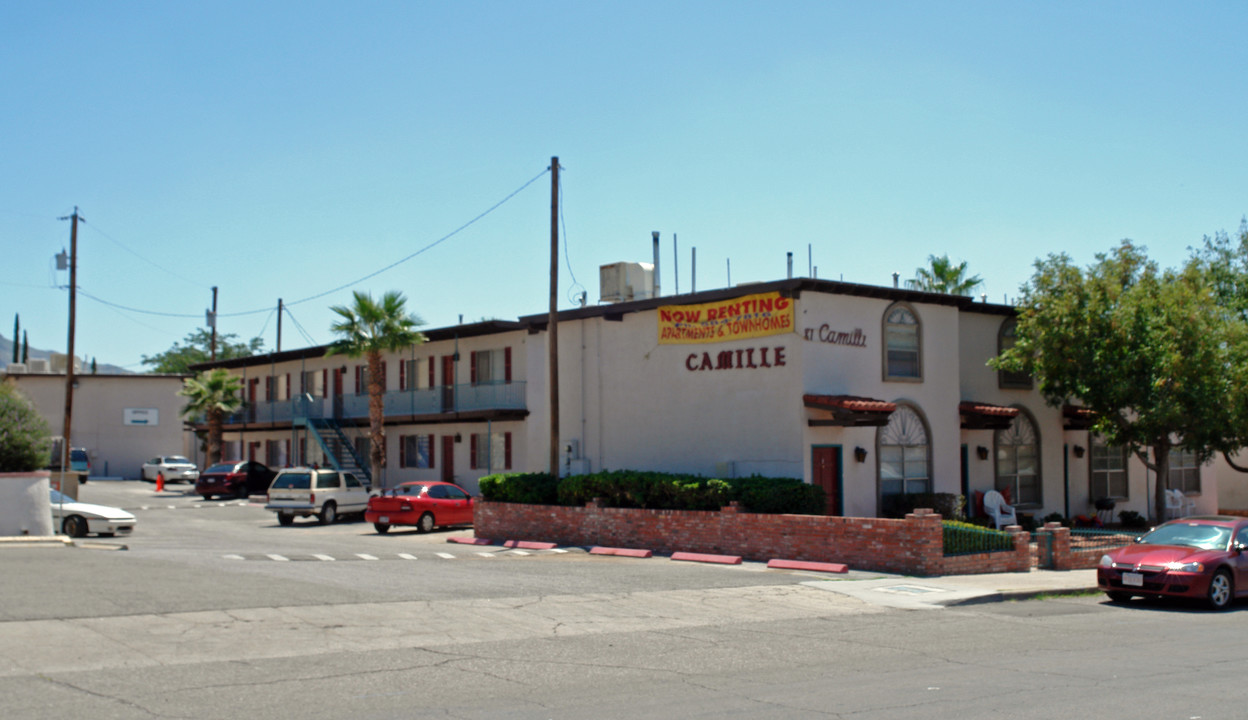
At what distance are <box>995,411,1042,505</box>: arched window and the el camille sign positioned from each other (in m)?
5.82

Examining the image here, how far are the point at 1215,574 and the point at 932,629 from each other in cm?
498

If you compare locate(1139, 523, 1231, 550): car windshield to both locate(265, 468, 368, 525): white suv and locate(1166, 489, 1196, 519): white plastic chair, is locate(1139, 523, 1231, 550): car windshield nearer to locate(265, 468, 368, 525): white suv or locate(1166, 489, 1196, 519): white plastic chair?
locate(1166, 489, 1196, 519): white plastic chair

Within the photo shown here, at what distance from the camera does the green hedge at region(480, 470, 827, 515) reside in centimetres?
2162

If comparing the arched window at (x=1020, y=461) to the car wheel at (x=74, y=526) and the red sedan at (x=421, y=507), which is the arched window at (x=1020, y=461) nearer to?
the red sedan at (x=421, y=507)

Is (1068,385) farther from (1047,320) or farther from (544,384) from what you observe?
(544,384)

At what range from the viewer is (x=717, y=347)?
25.2m

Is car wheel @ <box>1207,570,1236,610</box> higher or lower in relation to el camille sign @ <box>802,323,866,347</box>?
lower

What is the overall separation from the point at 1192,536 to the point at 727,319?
11269mm

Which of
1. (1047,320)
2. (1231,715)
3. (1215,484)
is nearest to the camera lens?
(1231,715)

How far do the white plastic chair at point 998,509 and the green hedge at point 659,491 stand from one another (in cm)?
587

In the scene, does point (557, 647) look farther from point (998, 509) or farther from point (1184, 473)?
point (1184, 473)

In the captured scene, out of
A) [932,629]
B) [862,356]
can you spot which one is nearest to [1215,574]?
[932,629]

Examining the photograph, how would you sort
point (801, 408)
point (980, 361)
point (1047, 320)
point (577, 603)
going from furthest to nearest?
point (980, 361) < point (1047, 320) < point (801, 408) < point (577, 603)

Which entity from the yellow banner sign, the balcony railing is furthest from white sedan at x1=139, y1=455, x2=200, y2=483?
the yellow banner sign
